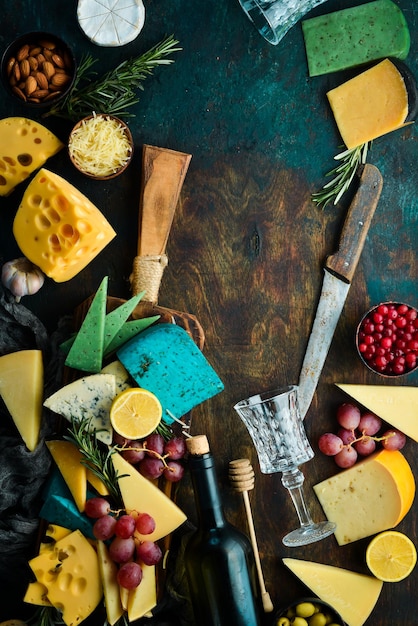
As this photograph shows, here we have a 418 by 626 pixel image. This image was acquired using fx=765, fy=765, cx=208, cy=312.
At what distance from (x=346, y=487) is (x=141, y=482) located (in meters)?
0.64

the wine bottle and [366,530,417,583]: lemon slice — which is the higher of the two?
the wine bottle

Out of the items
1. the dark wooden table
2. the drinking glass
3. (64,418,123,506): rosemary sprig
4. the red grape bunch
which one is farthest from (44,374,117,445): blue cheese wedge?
the drinking glass

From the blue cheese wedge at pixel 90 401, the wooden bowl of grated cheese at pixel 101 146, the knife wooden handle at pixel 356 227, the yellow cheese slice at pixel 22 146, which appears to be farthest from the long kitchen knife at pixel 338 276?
the yellow cheese slice at pixel 22 146

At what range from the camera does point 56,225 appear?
2.15 metres

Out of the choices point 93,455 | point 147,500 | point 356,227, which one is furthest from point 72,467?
point 356,227

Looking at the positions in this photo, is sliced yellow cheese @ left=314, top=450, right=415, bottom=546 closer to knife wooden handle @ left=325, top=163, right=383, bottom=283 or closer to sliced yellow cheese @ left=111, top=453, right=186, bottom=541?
sliced yellow cheese @ left=111, top=453, right=186, bottom=541

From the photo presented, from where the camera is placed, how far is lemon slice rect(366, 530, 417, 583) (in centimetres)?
230

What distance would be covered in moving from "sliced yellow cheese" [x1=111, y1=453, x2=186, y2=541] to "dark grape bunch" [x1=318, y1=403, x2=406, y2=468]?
502 mm

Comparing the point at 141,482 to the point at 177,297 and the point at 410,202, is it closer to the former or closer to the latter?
the point at 177,297

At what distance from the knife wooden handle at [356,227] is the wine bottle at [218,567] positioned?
69 cm

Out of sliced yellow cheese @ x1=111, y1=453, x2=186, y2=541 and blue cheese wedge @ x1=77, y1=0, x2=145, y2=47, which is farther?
blue cheese wedge @ x1=77, y1=0, x2=145, y2=47

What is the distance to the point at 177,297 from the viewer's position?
7.83ft

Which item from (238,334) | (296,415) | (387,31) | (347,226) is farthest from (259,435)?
(387,31)

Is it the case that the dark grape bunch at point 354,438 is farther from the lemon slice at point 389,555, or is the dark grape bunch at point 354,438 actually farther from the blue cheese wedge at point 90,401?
the blue cheese wedge at point 90,401
